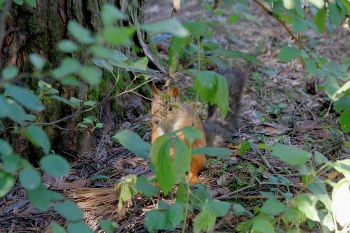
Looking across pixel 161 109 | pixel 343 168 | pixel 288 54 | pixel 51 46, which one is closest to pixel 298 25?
pixel 288 54

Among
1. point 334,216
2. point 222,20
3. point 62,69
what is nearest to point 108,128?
point 334,216

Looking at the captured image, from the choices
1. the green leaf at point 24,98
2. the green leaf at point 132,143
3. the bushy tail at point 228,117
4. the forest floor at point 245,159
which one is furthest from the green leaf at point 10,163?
the bushy tail at point 228,117

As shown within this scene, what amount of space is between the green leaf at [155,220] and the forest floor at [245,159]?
Result: 8.4 inches

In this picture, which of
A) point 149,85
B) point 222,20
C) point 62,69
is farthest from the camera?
point 222,20

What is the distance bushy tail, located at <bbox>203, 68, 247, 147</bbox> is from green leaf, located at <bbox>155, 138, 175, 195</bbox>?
1.46 metres

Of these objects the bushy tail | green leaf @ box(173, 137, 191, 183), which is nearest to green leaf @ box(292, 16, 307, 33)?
green leaf @ box(173, 137, 191, 183)

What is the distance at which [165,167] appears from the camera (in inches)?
50.6

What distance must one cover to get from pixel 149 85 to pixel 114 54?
4.01 ft

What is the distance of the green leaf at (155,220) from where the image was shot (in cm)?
145

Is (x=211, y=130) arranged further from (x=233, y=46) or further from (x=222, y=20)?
(x=222, y=20)

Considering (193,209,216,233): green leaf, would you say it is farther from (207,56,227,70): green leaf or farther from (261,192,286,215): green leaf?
(207,56,227,70): green leaf

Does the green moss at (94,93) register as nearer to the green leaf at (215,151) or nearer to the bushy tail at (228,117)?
the bushy tail at (228,117)

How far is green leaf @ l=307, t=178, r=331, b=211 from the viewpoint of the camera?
56.9 inches

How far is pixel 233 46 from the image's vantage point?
4.51 meters
